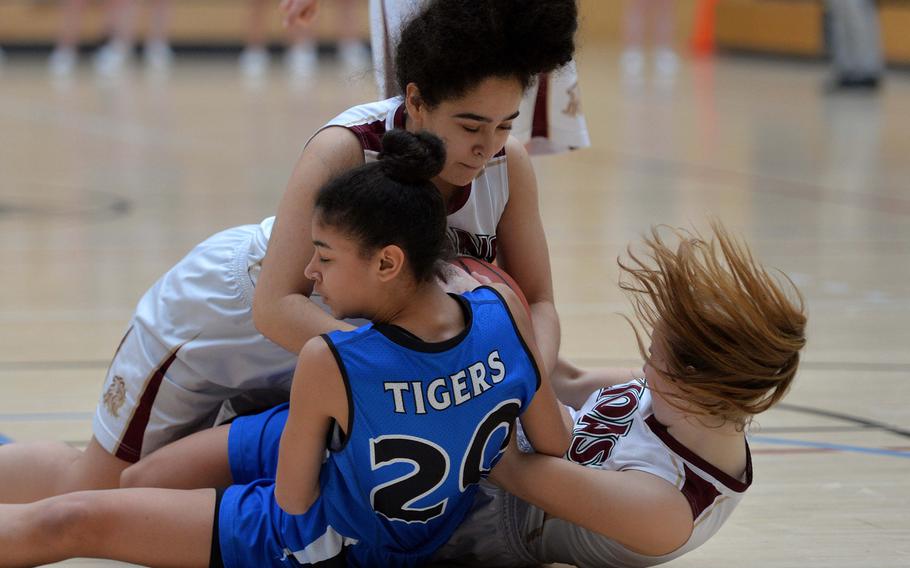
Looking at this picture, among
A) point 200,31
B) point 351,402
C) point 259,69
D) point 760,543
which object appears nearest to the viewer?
point 351,402

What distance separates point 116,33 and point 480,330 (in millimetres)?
11049

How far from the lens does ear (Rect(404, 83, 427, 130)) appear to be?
5.95 feet

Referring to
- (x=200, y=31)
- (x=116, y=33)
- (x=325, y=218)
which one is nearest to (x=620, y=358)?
(x=325, y=218)

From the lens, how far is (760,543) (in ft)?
6.23

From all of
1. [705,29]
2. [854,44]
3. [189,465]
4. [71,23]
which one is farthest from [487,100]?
[705,29]

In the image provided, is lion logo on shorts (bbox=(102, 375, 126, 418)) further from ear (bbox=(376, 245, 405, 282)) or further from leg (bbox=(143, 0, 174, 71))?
leg (bbox=(143, 0, 174, 71))

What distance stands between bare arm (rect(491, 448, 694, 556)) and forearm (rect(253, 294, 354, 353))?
0.30 metres

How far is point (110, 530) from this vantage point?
5.34 feet

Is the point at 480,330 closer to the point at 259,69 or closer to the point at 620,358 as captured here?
the point at 620,358

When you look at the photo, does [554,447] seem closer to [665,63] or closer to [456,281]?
[456,281]

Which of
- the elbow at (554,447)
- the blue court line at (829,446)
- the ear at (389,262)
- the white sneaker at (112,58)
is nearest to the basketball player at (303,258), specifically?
the elbow at (554,447)

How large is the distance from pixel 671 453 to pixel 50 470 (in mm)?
961

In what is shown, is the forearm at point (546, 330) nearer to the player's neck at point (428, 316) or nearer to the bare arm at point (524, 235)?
the bare arm at point (524, 235)

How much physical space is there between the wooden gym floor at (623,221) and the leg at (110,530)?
0.59 feet
